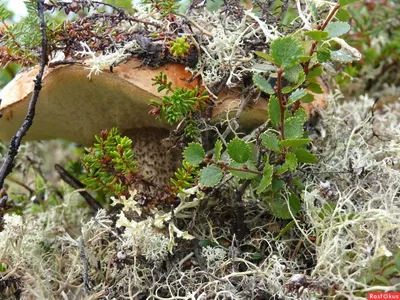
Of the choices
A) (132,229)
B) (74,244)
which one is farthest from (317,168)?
(74,244)

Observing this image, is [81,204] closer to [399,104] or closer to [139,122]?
[139,122]

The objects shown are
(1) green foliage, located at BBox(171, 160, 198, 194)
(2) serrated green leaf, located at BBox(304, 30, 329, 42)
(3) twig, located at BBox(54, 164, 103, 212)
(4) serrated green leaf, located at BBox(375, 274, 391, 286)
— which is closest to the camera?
(4) serrated green leaf, located at BBox(375, 274, 391, 286)

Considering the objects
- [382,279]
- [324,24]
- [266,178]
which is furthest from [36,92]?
[382,279]

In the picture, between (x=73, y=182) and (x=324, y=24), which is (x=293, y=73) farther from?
(x=73, y=182)

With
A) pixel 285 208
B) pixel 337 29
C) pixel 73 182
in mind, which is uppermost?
pixel 337 29

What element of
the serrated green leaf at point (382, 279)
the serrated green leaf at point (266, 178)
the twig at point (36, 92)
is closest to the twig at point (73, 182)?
the twig at point (36, 92)

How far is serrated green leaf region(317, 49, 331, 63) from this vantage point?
0.97m

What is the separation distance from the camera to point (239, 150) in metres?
0.96

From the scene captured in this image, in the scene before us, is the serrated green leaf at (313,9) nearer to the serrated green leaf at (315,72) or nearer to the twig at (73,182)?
the serrated green leaf at (315,72)

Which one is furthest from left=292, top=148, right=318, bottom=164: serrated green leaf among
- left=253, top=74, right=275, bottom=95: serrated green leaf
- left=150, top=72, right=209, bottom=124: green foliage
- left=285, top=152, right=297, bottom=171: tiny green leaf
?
left=150, top=72, right=209, bottom=124: green foliage

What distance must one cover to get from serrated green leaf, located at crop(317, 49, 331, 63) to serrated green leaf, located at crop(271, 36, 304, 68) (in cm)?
9

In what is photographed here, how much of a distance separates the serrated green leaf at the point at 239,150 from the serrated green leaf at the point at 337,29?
0.30 m

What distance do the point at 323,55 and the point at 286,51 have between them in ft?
0.37

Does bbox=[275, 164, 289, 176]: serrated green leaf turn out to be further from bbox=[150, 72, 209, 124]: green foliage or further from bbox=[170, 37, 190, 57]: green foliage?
bbox=[170, 37, 190, 57]: green foliage
